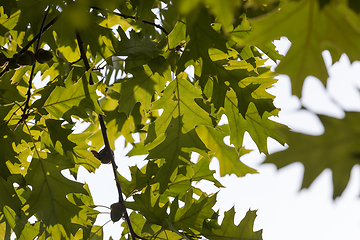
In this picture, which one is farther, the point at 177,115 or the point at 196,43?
the point at 177,115

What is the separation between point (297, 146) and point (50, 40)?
4.42 ft

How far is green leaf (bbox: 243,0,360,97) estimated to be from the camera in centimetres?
49

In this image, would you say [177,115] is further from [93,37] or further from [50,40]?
[50,40]

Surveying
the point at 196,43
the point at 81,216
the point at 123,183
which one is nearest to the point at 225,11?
the point at 196,43

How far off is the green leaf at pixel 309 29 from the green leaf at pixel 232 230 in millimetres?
898

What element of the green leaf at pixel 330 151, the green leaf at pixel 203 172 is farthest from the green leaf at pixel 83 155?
the green leaf at pixel 330 151

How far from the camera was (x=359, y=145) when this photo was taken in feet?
1.52

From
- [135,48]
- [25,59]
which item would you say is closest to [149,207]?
[135,48]

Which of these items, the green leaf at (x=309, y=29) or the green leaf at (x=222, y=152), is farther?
the green leaf at (x=222, y=152)

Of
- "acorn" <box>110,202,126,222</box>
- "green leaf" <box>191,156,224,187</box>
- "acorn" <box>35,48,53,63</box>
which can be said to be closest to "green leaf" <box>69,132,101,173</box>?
"acorn" <box>110,202,126,222</box>

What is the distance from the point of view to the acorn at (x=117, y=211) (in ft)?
4.16

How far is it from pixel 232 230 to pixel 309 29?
99cm

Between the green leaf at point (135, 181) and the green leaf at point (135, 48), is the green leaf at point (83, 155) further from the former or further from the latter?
the green leaf at point (135, 48)

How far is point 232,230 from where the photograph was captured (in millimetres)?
1295
